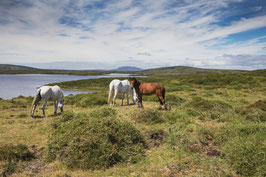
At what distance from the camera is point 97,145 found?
5309 mm

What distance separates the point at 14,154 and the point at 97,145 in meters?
2.86

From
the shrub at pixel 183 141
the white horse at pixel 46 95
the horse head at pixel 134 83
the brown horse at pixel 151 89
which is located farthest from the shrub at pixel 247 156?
the white horse at pixel 46 95

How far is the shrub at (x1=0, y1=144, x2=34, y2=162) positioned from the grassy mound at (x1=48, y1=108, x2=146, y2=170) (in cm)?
80

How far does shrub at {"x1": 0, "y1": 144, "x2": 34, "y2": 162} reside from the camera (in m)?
5.24

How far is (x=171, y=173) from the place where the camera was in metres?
4.41

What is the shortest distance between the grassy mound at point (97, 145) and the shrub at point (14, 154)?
0.80 metres

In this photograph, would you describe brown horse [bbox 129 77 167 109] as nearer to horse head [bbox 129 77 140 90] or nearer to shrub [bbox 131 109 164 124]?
horse head [bbox 129 77 140 90]

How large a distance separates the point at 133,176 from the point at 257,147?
3734 millimetres

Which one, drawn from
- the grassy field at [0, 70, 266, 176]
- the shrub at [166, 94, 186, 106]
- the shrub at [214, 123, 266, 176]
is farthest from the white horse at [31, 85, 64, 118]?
the shrub at [214, 123, 266, 176]

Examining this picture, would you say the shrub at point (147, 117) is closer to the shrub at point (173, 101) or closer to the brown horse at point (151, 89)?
the brown horse at point (151, 89)

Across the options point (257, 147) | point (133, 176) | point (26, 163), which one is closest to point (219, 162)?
point (257, 147)

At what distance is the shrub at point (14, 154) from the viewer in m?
5.24

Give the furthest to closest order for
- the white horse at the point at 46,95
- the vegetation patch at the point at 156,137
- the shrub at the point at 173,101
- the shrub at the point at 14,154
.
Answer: the shrub at the point at 173,101 → the white horse at the point at 46,95 → the vegetation patch at the point at 156,137 → the shrub at the point at 14,154

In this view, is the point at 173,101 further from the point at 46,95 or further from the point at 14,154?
the point at 14,154
